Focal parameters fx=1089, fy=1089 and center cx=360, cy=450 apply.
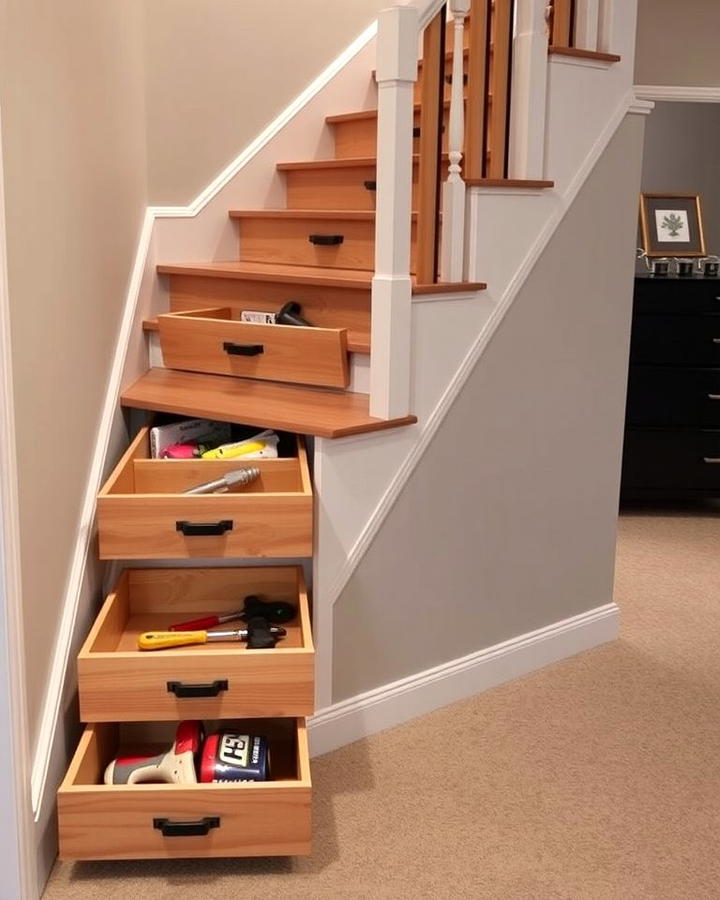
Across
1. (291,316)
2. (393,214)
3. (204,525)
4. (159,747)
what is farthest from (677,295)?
(159,747)

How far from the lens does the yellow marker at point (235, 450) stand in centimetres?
246

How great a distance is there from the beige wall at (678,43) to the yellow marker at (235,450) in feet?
8.23

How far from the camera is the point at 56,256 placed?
208 cm

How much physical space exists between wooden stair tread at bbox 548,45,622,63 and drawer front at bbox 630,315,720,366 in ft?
5.46

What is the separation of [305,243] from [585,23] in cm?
98

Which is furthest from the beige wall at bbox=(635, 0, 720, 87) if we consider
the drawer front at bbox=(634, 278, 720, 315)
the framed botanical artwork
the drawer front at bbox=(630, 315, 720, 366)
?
the drawer front at bbox=(630, 315, 720, 366)

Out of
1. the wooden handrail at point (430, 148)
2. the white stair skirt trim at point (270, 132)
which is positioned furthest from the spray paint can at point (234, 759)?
the white stair skirt trim at point (270, 132)

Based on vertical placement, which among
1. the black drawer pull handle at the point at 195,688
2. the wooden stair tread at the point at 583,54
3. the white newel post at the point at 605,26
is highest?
the white newel post at the point at 605,26

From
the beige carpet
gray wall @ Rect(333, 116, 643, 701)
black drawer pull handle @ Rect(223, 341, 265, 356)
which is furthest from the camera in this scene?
black drawer pull handle @ Rect(223, 341, 265, 356)

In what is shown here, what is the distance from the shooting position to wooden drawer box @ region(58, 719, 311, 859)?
1.93 m

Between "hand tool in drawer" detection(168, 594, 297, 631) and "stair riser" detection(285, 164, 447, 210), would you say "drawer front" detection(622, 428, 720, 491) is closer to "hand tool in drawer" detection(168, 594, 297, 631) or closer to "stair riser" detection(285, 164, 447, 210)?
"stair riser" detection(285, 164, 447, 210)

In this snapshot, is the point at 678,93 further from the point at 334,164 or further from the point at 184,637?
the point at 184,637

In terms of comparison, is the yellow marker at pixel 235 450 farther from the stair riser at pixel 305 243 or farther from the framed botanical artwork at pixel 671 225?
the framed botanical artwork at pixel 671 225

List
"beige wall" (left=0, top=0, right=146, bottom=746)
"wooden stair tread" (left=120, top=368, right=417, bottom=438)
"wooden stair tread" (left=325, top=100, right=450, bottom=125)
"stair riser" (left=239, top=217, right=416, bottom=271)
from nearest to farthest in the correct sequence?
"beige wall" (left=0, top=0, right=146, bottom=746), "wooden stair tread" (left=120, top=368, right=417, bottom=438), "stair riser" (left=239, top=217, right=416, bottom=271), "wooden stair tread" (left=325, top=100, right=450, bottom=125)
